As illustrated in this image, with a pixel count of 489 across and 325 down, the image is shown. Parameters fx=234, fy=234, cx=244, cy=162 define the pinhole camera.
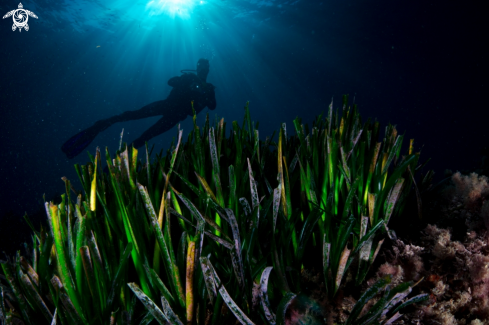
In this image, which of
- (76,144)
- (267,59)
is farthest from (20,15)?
(76,144)

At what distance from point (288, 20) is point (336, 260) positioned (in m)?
38.2

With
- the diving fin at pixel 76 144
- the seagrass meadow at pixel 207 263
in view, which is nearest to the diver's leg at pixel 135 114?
the diving fin at pixel 76 144

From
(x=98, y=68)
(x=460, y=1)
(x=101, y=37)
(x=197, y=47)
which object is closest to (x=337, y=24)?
(x=460, y=1)

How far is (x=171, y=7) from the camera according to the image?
37375 millimetres

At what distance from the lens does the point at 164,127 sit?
12727 millimetres

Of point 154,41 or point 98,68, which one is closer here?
point 154,41

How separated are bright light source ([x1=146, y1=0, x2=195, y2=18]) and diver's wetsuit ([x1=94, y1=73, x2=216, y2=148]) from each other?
93.3 feet

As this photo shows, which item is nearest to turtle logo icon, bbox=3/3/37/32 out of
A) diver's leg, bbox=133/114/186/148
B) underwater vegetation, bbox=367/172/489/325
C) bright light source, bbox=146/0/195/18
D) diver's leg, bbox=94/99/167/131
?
bright light source, bbox=146/0/195/18

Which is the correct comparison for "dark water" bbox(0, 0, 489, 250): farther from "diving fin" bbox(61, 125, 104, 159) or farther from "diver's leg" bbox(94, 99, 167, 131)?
"diving fin" bbox(61, 125, 104, 159)

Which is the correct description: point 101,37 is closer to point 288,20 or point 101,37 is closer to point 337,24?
point 288,20

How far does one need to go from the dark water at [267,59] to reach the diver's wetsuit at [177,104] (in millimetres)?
5612

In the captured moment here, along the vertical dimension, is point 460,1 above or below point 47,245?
above

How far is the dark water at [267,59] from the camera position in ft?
101

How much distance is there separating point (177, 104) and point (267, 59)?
40.7 m
